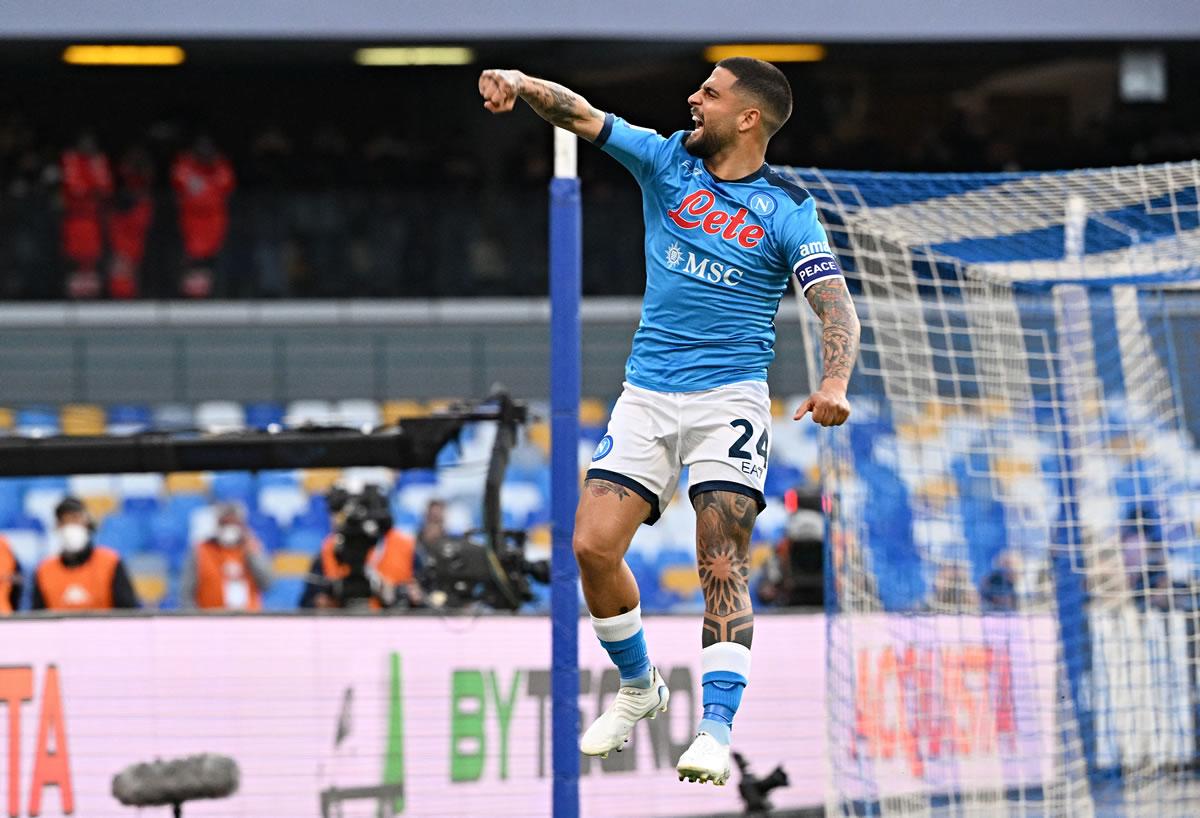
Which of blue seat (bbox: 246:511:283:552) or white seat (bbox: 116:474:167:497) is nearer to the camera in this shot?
blue seat (bbox: 246:511:283:552)

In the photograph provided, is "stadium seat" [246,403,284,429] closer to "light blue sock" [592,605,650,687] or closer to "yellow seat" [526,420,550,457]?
"yellow seat" [526,420,550,457]

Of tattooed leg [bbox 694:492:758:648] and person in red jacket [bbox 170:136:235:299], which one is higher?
person in red jacket [bbox 170:136:235:299]

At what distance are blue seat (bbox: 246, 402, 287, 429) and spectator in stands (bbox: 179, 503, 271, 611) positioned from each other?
490 centimetres

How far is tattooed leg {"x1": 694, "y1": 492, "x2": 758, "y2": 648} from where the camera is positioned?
18.2 ft

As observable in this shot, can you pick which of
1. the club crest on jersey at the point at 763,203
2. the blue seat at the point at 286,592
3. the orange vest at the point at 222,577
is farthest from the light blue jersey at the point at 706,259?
the blue seat at the point at 286,592

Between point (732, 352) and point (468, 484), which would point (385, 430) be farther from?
point (468, 484)

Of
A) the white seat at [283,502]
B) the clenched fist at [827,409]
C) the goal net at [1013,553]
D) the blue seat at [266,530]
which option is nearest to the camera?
the clenched fist at [827,409]

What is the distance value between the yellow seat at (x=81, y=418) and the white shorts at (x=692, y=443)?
12426 mm

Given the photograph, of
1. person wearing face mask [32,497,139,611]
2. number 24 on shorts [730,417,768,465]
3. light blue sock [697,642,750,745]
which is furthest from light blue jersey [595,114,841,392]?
person wearing face mask [32,497,139,611]

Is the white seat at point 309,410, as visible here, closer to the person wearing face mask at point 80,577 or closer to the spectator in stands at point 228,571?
the spectator in stands at point 228,571

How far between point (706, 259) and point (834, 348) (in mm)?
616

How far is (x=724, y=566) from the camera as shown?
219 inches

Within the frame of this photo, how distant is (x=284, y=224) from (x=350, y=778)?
427 inches

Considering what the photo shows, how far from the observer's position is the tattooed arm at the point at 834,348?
196 inches
